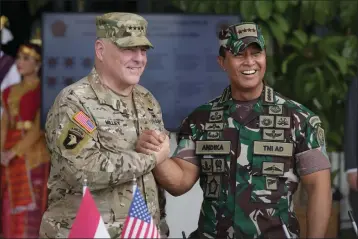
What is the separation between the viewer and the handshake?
4.64 m

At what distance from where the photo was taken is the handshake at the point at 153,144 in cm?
464

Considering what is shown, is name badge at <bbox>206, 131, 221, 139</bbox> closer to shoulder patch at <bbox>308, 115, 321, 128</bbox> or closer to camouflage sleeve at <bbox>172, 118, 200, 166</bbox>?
camouflage sleeve at <bbox>172, 118, 200, 166</bbox>

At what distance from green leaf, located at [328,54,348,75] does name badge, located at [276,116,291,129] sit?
9.27ft

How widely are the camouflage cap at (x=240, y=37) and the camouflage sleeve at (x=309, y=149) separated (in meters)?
0.43

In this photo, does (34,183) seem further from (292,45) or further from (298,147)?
(298,147)

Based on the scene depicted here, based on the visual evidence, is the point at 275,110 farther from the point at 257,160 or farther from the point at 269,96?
the point at 257,160

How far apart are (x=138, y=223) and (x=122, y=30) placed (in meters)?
0.86

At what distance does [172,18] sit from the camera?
268 inches

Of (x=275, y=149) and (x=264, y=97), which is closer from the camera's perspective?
(x=275, y=149)

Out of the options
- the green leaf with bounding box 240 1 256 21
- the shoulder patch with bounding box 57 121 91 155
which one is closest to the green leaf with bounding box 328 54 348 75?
the green leaf with bounding box 240 1 256 21

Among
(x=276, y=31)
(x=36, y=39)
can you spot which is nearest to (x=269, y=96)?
(x=276, y=31)

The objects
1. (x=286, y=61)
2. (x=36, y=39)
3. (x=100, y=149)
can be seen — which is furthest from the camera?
(x=36, y=39)

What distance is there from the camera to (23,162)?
28.8ft

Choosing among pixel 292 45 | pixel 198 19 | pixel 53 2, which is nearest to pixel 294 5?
pixel 292 45
